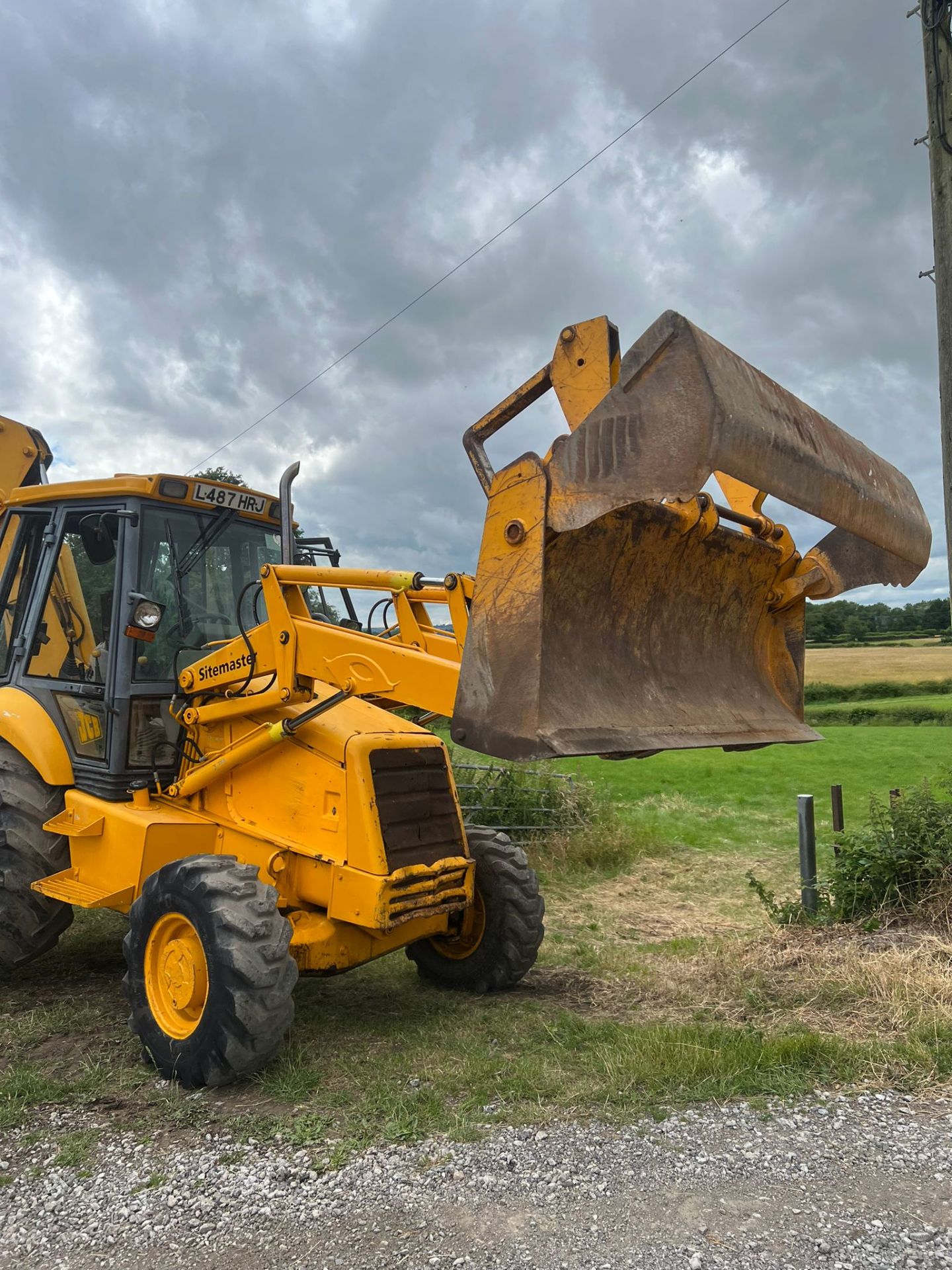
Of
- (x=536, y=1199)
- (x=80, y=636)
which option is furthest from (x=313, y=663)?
(x=536, y=1199)

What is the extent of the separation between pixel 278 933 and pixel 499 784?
7.67 m

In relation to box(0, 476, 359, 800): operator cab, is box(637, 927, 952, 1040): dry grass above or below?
below

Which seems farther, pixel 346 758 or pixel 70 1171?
pixel 346 758

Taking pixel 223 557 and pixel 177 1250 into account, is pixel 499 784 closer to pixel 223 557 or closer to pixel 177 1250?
pixel 223 557

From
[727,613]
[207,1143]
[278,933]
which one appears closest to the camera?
[207,1143]

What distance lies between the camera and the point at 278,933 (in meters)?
4.52

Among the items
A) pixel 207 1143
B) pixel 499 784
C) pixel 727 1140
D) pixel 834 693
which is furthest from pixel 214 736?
pixel 834 693

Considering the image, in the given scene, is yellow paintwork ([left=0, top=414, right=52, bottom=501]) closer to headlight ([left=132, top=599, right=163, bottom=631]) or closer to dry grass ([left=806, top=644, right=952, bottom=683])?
headlight ([left=132, top=599, right=163, bottom=631])

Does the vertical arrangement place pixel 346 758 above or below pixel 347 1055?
above

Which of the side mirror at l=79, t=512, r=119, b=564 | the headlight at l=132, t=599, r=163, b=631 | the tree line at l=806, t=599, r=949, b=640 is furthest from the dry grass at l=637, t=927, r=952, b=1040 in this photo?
the tree line at l=806, t=599, r=949, b=640

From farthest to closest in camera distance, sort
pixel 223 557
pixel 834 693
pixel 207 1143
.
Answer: pixel 834 693
pixel 223 557
pixel 207 1143

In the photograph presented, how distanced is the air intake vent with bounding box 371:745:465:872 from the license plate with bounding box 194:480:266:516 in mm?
2010

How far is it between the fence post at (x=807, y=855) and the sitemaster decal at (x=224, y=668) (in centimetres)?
415

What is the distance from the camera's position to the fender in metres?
5.71
